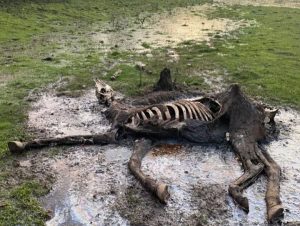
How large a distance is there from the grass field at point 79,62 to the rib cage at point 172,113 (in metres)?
3.08

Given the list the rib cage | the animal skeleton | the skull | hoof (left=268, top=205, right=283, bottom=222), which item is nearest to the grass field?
the skull

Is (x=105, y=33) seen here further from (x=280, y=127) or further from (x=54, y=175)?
(x=54, y=175)

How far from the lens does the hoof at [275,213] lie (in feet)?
28.7

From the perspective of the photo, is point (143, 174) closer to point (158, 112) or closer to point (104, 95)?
point (158, 112)

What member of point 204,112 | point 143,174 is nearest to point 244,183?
point 143,174

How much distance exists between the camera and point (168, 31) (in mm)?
28469

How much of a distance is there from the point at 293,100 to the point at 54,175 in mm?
8749

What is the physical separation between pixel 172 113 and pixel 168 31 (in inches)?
676

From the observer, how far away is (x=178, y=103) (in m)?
12.3

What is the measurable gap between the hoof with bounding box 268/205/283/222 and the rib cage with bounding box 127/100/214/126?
11.9 ft

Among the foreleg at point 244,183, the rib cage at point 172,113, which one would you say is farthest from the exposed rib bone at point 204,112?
the foreleg at point 244,183

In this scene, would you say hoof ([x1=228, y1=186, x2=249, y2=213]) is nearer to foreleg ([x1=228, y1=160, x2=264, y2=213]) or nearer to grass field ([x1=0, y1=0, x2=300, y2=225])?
foreleg ([x1=228, y1=160, x2=264, y2=213])

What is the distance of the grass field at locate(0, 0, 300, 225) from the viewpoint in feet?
37.3

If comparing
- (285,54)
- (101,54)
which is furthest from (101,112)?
(285,54)
